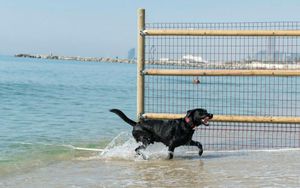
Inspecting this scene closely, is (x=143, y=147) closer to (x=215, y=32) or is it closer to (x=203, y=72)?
(x=203, y=72)

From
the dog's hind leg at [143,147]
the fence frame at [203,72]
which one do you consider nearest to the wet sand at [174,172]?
the dog's hind leg at [143,147]

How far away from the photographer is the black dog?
7.92m

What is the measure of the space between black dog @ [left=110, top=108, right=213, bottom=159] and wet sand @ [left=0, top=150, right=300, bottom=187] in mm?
221

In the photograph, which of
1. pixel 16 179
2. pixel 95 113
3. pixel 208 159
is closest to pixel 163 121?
pixel 208 159

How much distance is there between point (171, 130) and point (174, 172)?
1350 millimetres

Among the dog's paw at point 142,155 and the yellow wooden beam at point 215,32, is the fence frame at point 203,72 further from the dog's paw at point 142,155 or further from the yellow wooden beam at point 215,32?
the dog's paw at point 142,155

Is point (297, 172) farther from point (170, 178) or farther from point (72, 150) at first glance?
point (72, 150)

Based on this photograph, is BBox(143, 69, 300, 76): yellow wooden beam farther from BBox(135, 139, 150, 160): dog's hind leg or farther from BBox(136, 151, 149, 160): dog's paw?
BBox(136, 151, 149, 160): dog's paw

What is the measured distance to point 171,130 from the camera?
26.3ft

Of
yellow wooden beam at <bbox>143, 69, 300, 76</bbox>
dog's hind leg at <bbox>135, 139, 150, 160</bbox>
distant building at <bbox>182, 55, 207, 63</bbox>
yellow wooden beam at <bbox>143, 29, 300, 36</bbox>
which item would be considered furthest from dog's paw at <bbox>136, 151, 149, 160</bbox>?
yellow wooden beam at <bbox>143, 29, 300, 36</bbox>

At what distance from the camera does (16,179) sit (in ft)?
21.5

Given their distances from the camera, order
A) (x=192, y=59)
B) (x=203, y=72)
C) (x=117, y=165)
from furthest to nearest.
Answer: (x=192, y=59)
(x=203, y=72)
(x=117, y=165)

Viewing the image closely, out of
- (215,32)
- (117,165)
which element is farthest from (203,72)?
(117,165)

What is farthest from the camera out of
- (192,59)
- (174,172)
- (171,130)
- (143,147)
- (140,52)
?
(140,52)
